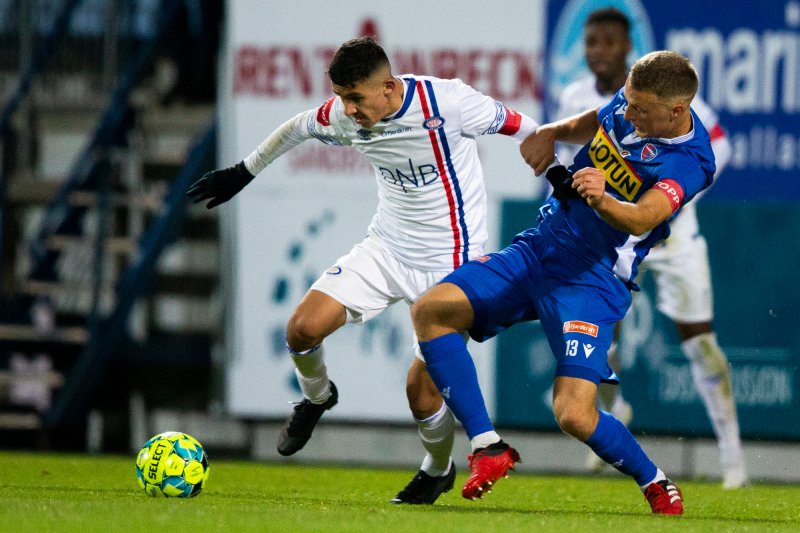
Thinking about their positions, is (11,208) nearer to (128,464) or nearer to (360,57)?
(128,464)

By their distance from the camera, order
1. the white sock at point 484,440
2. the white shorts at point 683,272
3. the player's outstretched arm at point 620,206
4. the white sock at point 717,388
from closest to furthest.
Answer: the player's outstretched arm at point 620,206 < the white sock at point 484,440 < the white sock at point 717,388 < the white shorts at point 683,272

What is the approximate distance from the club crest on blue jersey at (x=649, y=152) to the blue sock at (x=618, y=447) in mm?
999

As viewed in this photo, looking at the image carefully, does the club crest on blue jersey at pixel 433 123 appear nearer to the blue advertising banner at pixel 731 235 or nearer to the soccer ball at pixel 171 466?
the soccer ball at pixel 171 466

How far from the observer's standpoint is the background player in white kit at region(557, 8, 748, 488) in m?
8.65

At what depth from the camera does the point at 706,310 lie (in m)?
8.80

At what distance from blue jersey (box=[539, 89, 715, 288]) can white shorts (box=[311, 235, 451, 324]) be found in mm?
726

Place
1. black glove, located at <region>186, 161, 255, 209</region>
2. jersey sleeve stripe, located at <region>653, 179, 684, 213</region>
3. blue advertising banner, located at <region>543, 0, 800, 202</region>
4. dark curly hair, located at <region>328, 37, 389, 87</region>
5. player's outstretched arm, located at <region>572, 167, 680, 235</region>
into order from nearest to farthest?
player's outstretched arm, located at <region>572, 167, 680, 235</region>, jersey sleeve stripe, located at <region>653, 179, 684, 213</region>, dark curly hair, located at <region>328, 37, 389, 87</region>, black glove, located at <region>186, 161, 255, 209</region>, blue advertising banner, located at <region>543, 0, 800, 202</region>

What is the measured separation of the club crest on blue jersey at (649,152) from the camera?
590 cm

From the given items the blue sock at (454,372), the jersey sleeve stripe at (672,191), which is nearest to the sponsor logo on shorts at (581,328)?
the blue sock at (454,372)

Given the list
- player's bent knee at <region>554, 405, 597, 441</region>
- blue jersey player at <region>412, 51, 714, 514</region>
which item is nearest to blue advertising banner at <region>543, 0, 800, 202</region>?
blue jersey player at <region>412, 51, 714, 514</region>

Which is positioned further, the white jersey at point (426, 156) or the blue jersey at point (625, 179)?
the white jersey at point (426, 156)

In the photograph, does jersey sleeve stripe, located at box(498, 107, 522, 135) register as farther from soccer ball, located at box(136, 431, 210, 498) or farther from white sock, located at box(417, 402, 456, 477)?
soccer ball, located at box(136, 431, 210, 498)

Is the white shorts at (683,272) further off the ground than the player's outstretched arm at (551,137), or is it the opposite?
the player's outstretched arm at (551,137)

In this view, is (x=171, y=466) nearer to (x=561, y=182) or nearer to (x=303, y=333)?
(x=303, y=333)
